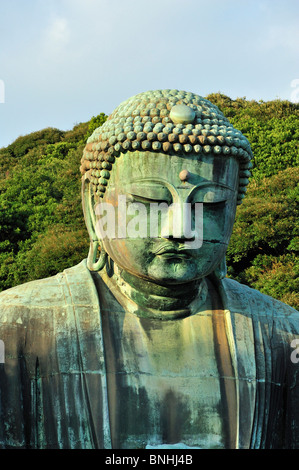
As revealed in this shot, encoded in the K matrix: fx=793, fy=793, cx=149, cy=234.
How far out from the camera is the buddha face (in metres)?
5.10

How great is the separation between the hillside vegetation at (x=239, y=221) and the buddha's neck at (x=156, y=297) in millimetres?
11389

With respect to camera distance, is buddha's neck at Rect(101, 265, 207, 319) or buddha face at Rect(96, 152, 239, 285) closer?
buddha face at Rect(96, 152, 239, 285)

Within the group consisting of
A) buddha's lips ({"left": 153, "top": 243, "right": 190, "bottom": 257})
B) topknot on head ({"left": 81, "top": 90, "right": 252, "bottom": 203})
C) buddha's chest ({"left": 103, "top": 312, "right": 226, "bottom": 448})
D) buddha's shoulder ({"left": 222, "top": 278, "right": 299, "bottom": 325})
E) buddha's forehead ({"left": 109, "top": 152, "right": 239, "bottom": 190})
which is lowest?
buddha's chest ({"left": 103, "top": 312, "right": 226, "bottom": 448})

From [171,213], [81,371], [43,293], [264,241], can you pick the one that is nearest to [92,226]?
[43,293]

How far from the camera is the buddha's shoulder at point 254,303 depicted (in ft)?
18.4

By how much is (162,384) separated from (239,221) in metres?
15.6

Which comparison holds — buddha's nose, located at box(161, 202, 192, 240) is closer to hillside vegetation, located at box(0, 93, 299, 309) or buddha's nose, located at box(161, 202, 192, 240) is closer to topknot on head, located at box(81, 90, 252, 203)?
topknot on head, located at box(81, 90, 252, 203)

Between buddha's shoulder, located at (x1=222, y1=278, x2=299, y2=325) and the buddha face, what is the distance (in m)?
0.46

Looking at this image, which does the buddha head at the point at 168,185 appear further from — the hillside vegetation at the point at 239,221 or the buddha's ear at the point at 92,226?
the hillside vegetation at the point at 239,221

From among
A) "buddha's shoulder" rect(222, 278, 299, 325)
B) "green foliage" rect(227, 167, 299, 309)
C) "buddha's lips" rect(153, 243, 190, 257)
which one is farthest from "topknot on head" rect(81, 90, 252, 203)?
"green foliage" rect(227, 167, 299, 309)

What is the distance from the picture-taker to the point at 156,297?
5.43 m

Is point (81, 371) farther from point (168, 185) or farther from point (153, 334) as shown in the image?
point (168, 185)

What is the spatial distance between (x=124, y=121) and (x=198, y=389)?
1837mm

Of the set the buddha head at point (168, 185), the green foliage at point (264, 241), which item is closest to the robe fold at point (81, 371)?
the buddha head at point (168, 185)
